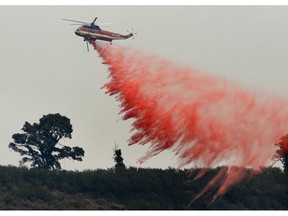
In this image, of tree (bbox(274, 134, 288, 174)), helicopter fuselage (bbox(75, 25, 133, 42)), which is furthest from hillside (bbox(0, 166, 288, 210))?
helicopter fuselage (bbox(75, 25, 133, 42))

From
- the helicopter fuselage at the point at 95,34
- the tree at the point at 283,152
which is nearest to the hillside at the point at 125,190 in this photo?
the tree at the point at 283,152

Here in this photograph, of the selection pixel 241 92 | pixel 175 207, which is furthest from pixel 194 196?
pixel 241 92

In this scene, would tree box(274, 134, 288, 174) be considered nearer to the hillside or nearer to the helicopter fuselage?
the hillside

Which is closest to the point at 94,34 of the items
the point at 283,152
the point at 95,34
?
the point at 95,34

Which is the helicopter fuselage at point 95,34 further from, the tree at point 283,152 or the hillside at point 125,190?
the tree at point 283,152

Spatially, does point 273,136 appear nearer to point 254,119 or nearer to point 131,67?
point 254,119

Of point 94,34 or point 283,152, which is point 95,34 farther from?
point 283,152
